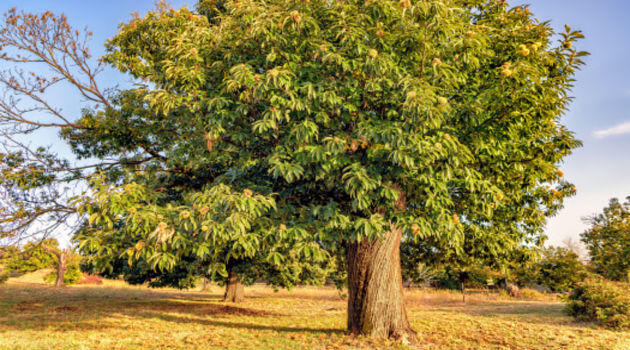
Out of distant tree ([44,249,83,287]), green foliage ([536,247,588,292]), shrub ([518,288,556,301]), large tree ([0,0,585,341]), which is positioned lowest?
distant tree ([44,249,83,287])

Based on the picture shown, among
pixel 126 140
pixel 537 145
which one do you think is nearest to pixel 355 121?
pixel 537 145

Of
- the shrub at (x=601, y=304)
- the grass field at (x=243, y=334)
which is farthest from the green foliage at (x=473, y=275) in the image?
the grass field at (x=243, y=334)

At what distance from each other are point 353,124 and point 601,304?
503 inches

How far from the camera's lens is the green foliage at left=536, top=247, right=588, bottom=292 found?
81.7ft

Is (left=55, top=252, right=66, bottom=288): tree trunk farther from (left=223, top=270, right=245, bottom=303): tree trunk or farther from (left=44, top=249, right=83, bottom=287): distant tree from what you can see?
(left=223, top=270, right=245, bottom=303): tree trunk

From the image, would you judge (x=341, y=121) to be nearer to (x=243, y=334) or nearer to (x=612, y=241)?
(x=243, y=334)

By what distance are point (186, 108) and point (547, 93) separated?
7.79 m

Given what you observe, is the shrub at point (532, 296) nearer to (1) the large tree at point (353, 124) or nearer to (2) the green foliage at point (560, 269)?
(2) the green foliage at point (560, 269)

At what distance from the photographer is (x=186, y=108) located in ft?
26.1

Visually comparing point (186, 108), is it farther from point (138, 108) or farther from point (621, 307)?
point (621, 307)

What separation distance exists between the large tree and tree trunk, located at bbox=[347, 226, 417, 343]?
40 mm

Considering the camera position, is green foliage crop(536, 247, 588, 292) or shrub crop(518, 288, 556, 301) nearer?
green foliage crop(536, 247, 588, 292)

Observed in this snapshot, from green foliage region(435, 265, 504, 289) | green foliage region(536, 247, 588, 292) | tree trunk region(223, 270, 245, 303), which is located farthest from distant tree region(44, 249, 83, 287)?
green foliage region(536, 247, 588, 292)

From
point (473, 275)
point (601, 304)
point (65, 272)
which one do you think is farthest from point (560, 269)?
point (65, 272)
